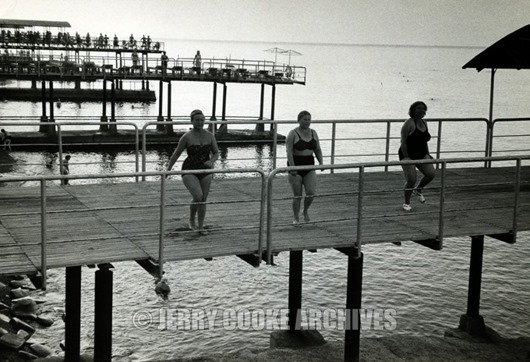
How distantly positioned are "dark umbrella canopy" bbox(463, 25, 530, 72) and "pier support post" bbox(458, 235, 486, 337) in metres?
3.65

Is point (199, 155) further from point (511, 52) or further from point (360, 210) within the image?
point (511, 52)

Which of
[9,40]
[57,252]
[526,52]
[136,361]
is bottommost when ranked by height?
[136,361]

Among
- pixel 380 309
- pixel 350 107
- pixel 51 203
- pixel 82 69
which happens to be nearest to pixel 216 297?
pixel 380 309

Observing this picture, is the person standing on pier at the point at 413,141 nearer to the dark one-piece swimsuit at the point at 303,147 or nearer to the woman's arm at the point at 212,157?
the dark one-piece swimsuit at the point at 303,147

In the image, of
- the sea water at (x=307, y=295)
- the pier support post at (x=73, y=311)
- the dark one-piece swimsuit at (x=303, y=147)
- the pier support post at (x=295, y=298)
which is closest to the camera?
the pier support post at (x=73, y=311)

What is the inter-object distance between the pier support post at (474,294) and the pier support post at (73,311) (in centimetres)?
691

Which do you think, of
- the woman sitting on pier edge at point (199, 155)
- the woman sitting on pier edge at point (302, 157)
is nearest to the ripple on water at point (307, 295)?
the woman sitting on pier edge at point (199, 155)

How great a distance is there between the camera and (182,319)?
19625 mm

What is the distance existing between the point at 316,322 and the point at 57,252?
1092 centimetres

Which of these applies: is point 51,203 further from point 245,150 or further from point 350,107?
point 350,107

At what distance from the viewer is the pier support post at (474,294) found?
1432 cm

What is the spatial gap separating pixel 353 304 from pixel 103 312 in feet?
11.8

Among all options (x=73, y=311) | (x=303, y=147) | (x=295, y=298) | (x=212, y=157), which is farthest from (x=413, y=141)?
(x=73, y=311)

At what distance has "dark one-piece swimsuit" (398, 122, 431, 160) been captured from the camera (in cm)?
1229
